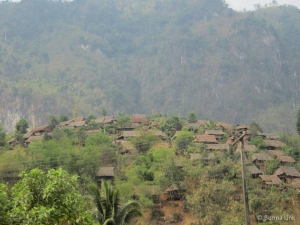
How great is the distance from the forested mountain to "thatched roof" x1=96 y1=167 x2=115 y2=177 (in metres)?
60.9

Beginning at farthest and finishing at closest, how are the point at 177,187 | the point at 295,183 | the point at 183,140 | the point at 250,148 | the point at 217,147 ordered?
the point at 183,140 → the point at 250,148 → the point at 217,147 → the point at 295,183 → the point at 177,187

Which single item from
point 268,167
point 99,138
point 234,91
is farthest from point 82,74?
point 268,167

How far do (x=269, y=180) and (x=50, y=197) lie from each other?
29832 mm

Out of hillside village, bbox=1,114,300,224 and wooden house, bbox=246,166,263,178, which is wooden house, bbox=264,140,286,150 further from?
wooden house, bbox=246,166,263,178

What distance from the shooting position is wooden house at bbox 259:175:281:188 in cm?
3545

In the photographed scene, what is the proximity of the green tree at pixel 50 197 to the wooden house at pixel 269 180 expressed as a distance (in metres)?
28.4

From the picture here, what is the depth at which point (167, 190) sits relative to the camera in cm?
3478

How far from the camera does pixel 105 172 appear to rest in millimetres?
36938

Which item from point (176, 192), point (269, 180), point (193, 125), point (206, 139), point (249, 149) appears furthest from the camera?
point (193, 125)

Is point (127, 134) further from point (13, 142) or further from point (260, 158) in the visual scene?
point (260, 158)

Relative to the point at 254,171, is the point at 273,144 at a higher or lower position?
higher

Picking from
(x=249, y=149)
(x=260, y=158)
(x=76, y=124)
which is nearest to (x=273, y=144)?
(x=249, y=149)

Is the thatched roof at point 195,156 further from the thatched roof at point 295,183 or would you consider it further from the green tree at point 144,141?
the thatched roof at point 295,183

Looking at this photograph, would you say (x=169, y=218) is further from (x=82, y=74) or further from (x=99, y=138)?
(x=82, y=74)
